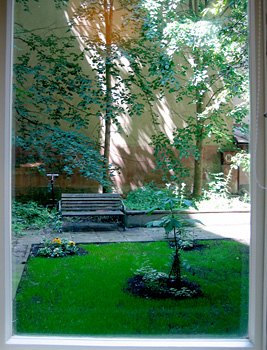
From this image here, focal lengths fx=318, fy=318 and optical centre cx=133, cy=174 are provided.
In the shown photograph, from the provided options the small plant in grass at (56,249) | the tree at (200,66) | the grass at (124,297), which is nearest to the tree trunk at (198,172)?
the tree at (200,66)

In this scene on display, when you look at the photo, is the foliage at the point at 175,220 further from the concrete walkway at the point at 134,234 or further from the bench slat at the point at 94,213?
the bench slat at the point at 94,213

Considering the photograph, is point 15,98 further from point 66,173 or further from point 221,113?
point 221,113

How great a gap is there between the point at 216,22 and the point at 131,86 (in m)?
0.48

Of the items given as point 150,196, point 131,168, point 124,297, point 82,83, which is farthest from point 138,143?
point 124,297

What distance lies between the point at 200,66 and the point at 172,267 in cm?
95

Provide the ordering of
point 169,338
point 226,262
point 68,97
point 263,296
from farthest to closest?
point 68,97 < point 226,262 < point 169,338 < point 263,296

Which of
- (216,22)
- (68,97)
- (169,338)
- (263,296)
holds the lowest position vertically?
(169,338)

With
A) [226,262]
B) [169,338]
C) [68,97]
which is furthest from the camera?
[68,97]

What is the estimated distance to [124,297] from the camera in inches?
54.0

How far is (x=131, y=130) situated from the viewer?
63.8 inches

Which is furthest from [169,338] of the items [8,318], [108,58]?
[108,58]

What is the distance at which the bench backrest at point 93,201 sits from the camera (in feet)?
5.04

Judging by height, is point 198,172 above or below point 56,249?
above

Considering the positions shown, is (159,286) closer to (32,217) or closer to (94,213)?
(94,213)
